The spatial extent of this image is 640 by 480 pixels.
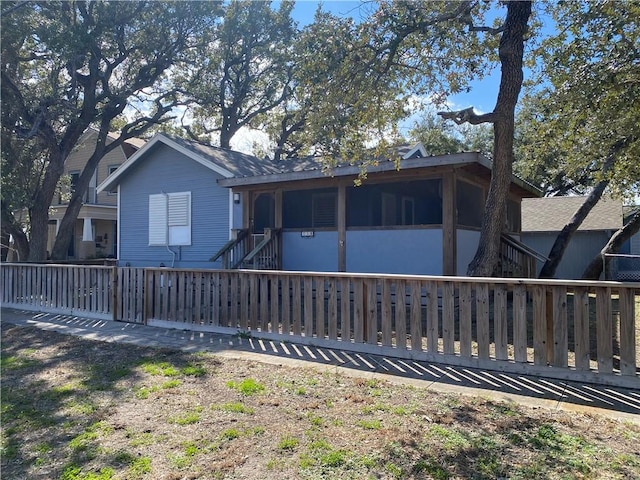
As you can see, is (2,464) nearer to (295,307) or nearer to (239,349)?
(239,349)

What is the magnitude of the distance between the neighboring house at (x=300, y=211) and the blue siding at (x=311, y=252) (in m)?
0.03

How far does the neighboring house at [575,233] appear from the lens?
1980 cm

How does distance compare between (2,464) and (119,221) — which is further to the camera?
(119,221)

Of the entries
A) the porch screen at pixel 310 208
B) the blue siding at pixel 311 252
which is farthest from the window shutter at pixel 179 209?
the blue siding at pixel 311 252

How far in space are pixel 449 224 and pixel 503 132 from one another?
2.05 metres

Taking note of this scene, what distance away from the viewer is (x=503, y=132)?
8.10 m

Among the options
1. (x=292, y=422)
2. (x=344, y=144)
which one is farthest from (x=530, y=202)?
(x=292, y=422)

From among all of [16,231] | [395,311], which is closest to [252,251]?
[395,311]

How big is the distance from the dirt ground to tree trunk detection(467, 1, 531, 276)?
4.36 meters

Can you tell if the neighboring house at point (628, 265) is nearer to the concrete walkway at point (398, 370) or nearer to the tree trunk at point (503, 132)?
the tree trunk at point (503, 132)

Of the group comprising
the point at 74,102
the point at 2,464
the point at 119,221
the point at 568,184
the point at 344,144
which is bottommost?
the point at 2,464

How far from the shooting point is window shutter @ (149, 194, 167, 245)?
1359 cm

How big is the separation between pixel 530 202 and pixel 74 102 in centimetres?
2182

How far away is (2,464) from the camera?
320 cm
